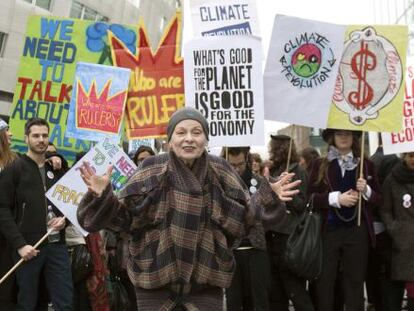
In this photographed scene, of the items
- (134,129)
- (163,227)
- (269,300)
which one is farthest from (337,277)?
(163,227)

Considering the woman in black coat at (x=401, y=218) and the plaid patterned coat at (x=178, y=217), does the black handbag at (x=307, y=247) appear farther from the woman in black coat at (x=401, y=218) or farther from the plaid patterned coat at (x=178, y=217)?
the plaid patterned coat at (x=178, y=217)

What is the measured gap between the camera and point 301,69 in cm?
577

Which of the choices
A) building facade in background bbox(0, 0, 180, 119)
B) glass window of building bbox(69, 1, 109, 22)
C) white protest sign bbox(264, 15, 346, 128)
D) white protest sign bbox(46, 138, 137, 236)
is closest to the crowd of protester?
white protest sign bbox(46, 138, 137, 236)

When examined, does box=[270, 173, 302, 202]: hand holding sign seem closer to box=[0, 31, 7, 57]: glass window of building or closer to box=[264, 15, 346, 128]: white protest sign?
box=[264, 15, 346, 128]: white protest sign

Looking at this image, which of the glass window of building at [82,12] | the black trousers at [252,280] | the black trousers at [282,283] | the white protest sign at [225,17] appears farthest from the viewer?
the glass window of building at [82,12]

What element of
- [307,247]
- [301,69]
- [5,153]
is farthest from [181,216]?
[301,69]

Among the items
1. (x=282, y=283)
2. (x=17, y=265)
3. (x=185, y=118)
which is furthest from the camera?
(x=282, y=283)

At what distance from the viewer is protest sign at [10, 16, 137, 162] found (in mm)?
6992

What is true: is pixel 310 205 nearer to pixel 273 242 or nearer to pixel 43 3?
pixel 273 242

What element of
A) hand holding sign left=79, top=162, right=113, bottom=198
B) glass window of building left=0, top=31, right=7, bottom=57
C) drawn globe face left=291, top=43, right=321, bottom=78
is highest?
glass window of building left=0, top=31, right=7, bottom=57

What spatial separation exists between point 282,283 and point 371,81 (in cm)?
209

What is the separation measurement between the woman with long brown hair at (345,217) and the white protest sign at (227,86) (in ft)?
2.27

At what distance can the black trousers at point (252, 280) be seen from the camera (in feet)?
18.2

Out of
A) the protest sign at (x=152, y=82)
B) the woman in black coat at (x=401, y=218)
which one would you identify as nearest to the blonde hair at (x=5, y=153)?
the protest sign at (x=152, y=82)
